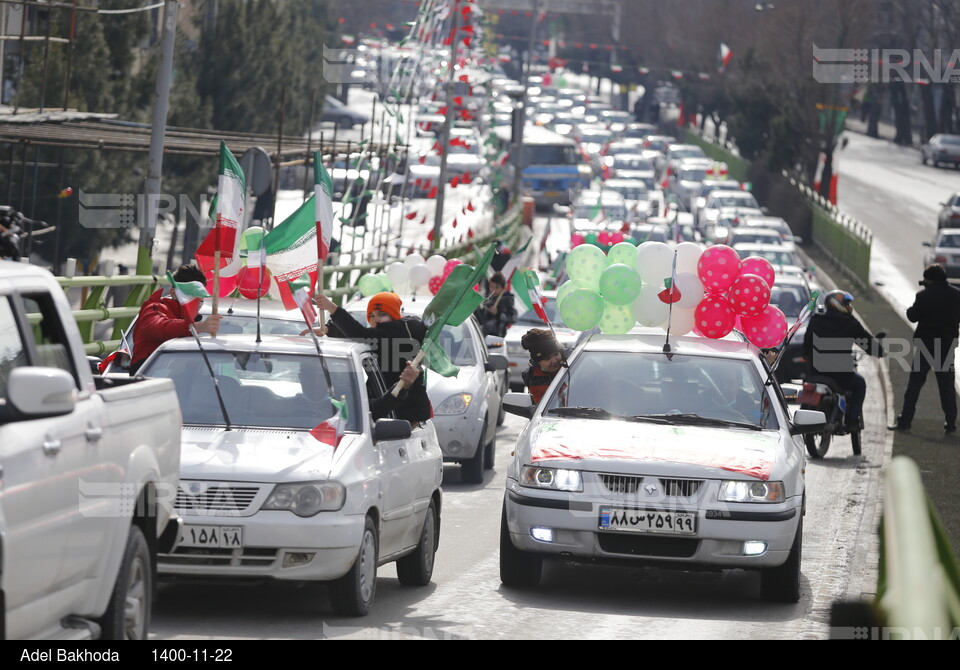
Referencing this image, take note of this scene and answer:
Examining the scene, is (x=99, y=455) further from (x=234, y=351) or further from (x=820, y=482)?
(x=820, y=482)

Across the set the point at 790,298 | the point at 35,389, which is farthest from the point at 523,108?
the point at 35,389

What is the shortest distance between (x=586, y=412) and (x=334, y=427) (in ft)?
6.96

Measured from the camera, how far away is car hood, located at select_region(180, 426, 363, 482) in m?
8.30

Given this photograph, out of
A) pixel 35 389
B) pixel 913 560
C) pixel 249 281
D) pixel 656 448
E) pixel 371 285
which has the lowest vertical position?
pixel 371 285

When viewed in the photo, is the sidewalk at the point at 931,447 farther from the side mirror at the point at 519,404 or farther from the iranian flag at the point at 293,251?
the iranian flag at the point at 293,251

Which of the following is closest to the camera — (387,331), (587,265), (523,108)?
(387,331)

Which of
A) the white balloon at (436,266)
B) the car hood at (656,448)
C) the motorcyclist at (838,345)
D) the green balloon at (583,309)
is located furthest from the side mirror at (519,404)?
the white balloon at (436,266)

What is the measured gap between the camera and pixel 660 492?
9.46m

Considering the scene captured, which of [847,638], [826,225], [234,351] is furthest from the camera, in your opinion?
[826,225]

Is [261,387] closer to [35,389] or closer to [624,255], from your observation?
[624,255]

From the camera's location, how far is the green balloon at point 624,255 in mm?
12695

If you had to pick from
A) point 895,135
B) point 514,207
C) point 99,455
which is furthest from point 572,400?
point 895,135

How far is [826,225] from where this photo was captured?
5300 centimetres
